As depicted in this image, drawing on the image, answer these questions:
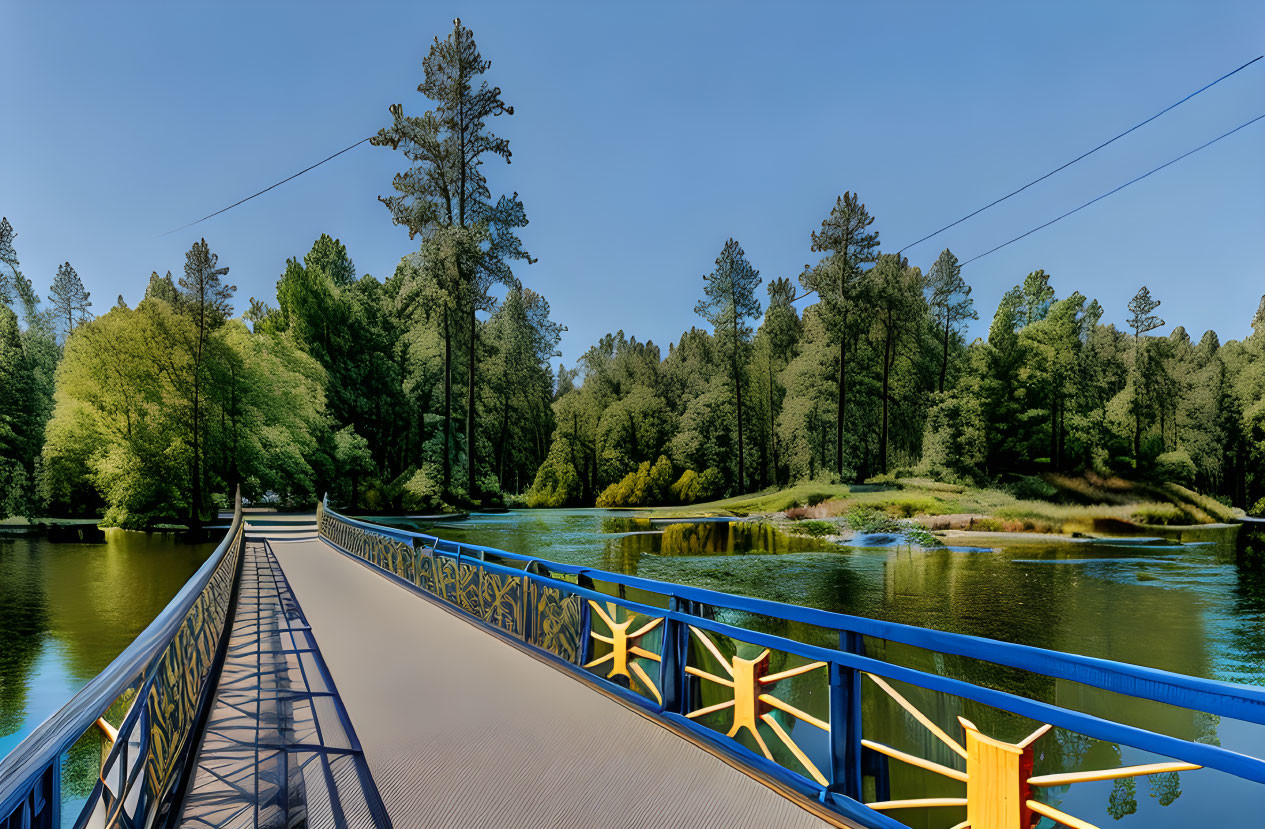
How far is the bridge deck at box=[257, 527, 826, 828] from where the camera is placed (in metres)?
2.42

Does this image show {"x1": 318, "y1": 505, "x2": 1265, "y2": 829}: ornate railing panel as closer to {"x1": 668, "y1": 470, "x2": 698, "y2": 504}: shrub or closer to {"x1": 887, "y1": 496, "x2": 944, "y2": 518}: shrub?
{"x1": 887, "y1": 496, "x2": 944, "y2": 518}: shrub

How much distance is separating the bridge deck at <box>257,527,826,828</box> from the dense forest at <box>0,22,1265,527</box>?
20.8 metres

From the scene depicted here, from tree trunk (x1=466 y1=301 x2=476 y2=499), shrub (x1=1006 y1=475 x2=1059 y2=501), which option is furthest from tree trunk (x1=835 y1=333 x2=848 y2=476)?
tree trunk (x1=466 y1=301 x2=476 y2=499)

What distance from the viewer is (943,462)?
2642cm

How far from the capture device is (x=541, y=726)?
3.37 meters

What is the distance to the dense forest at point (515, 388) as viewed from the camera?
23.2m

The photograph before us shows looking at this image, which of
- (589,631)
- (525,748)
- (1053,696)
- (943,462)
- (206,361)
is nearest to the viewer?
(525,748)

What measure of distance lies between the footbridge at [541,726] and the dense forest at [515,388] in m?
20.6

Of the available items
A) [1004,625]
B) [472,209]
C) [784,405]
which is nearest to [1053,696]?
[1004,625]

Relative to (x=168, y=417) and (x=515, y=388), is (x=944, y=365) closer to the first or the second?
(x=515, y=388)

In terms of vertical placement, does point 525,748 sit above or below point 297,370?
below

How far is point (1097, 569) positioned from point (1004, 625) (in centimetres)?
699

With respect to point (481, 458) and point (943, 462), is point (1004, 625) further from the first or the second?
point (481, 458)

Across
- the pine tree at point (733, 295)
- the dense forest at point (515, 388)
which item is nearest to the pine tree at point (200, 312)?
the dense forest at point (515, 388)
